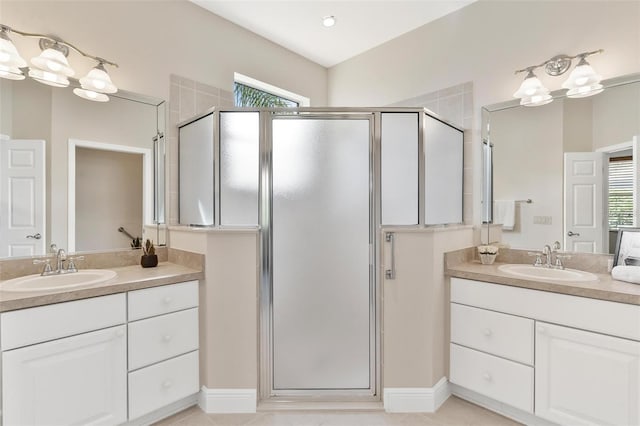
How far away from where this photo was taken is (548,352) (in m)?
1.61

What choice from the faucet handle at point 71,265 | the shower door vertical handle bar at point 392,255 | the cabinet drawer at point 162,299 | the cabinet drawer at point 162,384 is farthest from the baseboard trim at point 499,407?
the faucet handle at point 71,265

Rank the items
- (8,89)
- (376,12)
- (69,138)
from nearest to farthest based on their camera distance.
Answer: (8,89)
(69,138)
(376,12)

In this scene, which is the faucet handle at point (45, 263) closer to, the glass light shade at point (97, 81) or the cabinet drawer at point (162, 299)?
the cabinet drawer at point (162, 299)

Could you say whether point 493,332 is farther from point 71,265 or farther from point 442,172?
point 71,265

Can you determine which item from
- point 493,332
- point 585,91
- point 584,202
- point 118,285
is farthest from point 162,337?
point 585,91

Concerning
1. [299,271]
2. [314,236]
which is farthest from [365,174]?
[299,271]

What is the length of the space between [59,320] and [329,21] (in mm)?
2781

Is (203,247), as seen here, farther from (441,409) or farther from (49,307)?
(441,409)

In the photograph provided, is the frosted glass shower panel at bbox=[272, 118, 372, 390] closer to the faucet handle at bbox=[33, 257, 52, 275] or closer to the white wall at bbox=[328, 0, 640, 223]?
the white wall at bbox=[328, 0, 640, 223]

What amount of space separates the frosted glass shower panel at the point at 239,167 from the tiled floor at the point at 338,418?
1.20 meters

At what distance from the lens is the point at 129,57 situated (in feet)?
6.79

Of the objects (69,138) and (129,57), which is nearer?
(69,138)

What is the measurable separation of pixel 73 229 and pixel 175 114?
41.9 inches

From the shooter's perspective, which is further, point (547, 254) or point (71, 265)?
point (547, 254)
